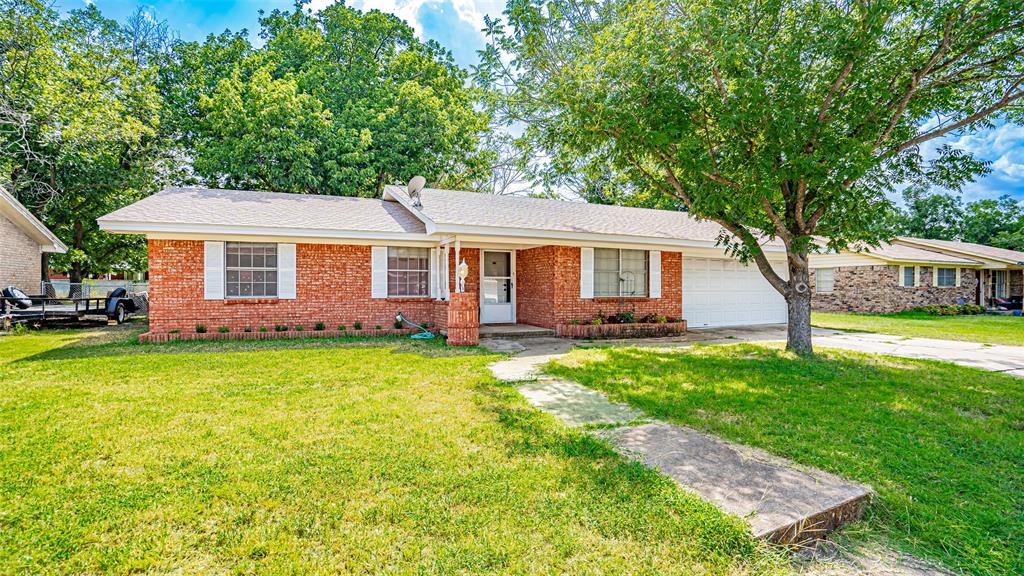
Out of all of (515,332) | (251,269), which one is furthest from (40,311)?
(515,332)

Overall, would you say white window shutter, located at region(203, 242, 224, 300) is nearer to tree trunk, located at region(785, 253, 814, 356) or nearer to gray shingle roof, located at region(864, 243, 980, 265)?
tree trunk, located at region(785, 253, 814, 356)

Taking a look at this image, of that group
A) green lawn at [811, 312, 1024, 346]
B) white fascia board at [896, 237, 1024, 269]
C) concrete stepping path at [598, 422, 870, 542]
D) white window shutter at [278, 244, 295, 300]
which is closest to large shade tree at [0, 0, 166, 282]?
white window shutter at [278, 244, 295, 300]

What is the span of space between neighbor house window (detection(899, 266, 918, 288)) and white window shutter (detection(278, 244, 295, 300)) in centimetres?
2257

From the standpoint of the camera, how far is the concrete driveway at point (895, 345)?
313 inches

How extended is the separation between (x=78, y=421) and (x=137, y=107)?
18.3 m

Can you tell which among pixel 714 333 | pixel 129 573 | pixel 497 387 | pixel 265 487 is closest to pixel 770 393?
pixel 497 387

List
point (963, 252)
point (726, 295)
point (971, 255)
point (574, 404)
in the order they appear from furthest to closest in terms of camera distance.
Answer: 1. point (963, 252)
2. point (971, 255)
3. point (726, 295)
4. point (574, 404)

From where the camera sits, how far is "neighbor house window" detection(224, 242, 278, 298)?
416 inches

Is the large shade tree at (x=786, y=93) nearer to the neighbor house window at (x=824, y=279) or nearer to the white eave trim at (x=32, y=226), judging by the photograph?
the neighbor house window at (x=824, y=279)

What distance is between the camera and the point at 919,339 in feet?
35.8

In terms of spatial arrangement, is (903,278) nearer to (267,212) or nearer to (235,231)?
(267,212)

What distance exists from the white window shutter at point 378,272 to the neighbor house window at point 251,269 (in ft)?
6.88

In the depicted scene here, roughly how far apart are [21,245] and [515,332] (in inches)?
642

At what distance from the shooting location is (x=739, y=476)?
319cm
